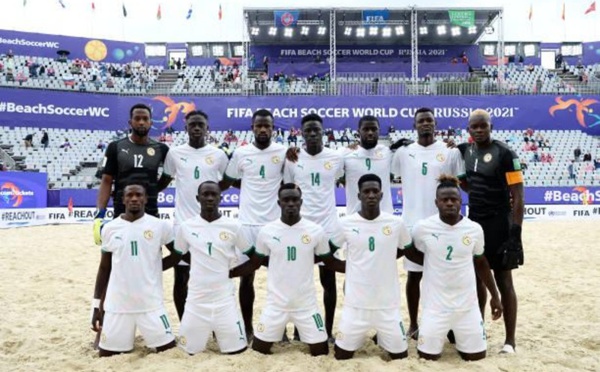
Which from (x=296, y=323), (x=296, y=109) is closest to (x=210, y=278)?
(x=296, y=323)

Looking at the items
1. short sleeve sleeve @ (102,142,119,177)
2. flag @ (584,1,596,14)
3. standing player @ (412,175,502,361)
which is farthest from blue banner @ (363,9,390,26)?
standing player @ (412,175,502,361)

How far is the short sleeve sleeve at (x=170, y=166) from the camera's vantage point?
486 cm

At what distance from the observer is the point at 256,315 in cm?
577

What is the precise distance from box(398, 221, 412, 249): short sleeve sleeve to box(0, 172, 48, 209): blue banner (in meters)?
16.1

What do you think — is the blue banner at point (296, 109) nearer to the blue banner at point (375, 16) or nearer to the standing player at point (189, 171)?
the blue banner at point (375, 16)

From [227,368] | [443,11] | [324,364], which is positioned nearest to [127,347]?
[227,368]

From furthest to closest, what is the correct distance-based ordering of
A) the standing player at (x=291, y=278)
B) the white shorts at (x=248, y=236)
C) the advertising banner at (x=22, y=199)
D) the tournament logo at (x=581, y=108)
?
the tournament logo at (x=581, y=108)
the advertising banner at (x=22, y=199)
the white shorts at (x=248, y=236)
the standing player at (x=291, y=278)

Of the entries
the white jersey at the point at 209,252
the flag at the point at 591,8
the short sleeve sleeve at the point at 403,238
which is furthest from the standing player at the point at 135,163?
the flag at the point at 591,8

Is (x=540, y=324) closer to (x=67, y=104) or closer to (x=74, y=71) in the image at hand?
(x=67, y=104)

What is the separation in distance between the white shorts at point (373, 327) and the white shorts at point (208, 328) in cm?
87

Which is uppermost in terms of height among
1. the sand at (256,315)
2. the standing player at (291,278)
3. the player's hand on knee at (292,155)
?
the player's hand on knee at (292,155)

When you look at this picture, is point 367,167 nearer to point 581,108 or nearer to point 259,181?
point 259,181

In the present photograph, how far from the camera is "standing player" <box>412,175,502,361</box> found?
3984mm

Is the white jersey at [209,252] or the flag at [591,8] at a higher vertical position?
the flag at [591,8]
